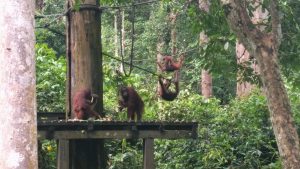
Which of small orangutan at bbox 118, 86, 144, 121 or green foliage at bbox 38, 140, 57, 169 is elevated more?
small orangutan at bbox 118, 86, 144, 121

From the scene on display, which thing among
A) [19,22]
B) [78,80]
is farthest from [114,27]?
[19,22]

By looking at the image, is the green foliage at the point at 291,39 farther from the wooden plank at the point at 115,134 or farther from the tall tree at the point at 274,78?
the wooden plank at the point at 115,134

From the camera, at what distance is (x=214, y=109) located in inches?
423

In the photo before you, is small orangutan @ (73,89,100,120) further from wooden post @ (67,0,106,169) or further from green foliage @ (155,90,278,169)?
green foliage @ (155,90,278,169)

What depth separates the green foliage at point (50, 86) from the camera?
9961 millimetres

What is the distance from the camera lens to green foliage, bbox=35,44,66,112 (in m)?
9.96

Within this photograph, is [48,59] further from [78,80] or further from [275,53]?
[275,53]

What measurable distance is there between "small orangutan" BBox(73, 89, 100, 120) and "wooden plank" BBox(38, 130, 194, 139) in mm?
476

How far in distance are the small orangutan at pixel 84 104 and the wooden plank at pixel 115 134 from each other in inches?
18.7

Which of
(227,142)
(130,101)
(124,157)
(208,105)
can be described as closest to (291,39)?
(130,101)

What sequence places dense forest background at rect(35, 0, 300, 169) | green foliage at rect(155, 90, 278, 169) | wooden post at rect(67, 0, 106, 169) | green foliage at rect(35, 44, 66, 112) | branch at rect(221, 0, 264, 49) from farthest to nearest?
1. green foliage at rect(35, 44, 66, 112)
2. green foliage at rect(155, 90, 278, 169)
3. dense forest background at rect(35, 0, 300, 169)
4. wooden post at rect(67, 0, 106, 169)
5. branch at rect(221, 0, 264, 49)

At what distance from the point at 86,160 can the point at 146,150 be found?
903mm

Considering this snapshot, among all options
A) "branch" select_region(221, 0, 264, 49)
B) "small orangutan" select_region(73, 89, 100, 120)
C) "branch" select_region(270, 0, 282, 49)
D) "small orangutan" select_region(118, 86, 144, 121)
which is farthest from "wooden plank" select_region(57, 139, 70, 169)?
"branch" select_region(270, 0, 282, 49)

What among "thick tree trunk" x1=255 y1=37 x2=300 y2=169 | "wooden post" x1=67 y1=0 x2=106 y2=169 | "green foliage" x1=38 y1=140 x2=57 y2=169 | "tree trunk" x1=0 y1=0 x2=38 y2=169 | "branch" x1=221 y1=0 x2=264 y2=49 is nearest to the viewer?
"tree trunk" x1=0 y1=0 x2=38 y2=169
